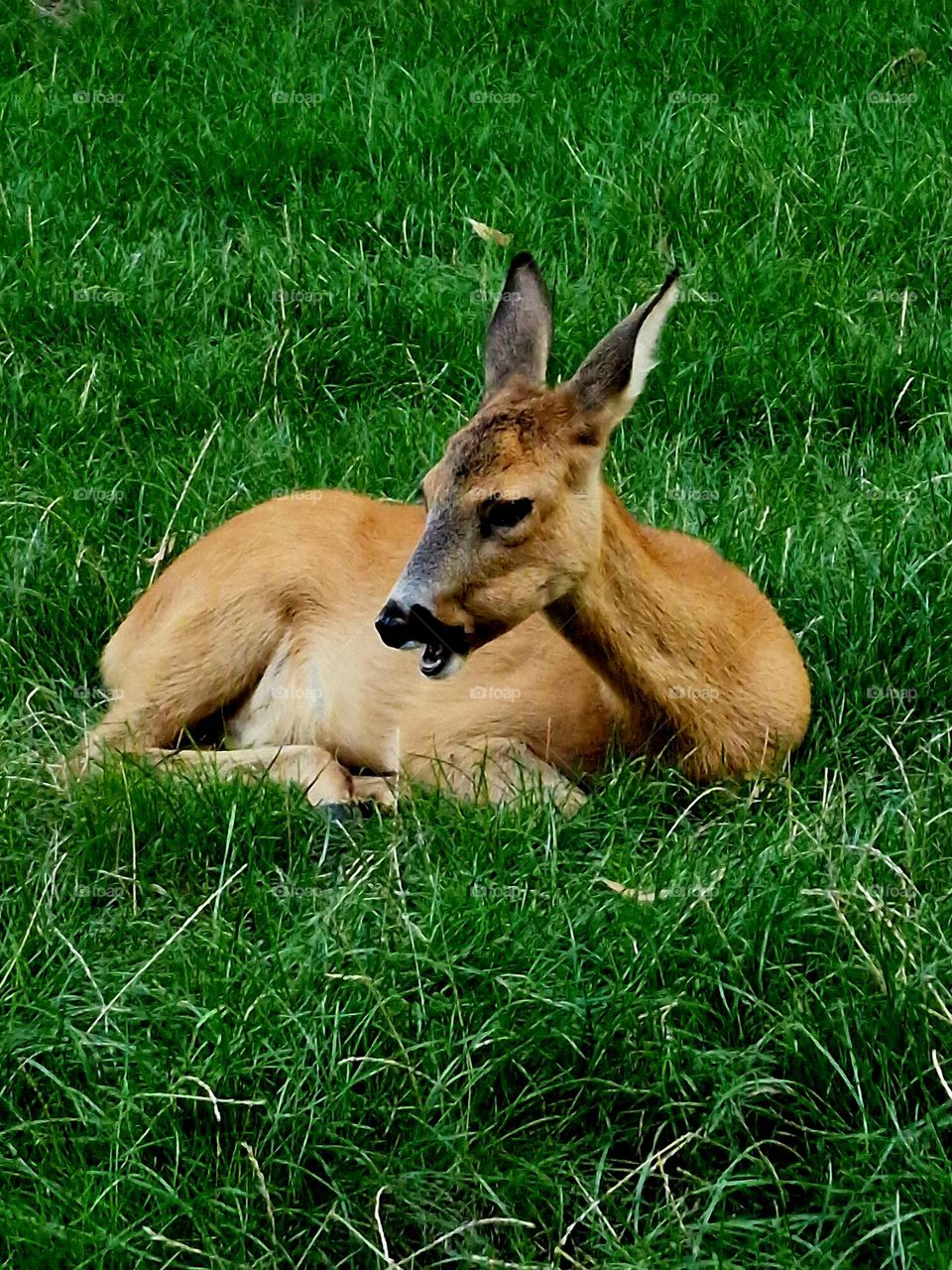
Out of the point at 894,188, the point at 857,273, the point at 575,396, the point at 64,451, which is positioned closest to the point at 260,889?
the point at 575,396

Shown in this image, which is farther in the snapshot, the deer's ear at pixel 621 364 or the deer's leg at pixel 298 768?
the deer's leg at pixel 298 768

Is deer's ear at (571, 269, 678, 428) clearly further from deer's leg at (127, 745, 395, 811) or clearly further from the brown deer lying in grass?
deer's leg at (127, 745, 395, 811)

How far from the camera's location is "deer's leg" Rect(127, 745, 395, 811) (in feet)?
16.4

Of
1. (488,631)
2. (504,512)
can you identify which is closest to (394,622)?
(488,631)

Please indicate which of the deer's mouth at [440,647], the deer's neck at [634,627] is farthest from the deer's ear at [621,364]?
the deer's mouth at [440,647]

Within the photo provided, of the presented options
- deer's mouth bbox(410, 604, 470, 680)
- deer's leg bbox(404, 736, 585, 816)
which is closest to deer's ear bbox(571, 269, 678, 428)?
deer's mouth bbox(410, 604, 470, 680)

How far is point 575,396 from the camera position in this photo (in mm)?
4848

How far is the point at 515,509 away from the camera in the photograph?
4.70m

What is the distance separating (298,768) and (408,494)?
1331 millimetres

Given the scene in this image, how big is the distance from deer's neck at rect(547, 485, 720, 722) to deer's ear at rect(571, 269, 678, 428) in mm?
238

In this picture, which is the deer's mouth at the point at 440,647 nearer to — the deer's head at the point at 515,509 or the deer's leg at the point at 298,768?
the deer's head at the point at 515,509

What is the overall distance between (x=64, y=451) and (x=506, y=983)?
128 inches

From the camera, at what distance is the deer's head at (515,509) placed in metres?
4.64

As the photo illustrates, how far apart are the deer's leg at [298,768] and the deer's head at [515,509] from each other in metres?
0.58
